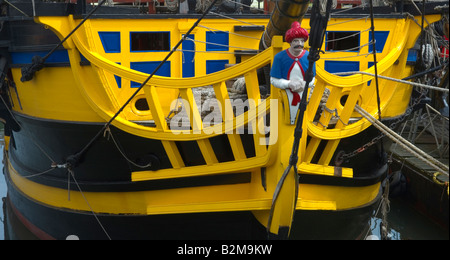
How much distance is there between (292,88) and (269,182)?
1.20 metres

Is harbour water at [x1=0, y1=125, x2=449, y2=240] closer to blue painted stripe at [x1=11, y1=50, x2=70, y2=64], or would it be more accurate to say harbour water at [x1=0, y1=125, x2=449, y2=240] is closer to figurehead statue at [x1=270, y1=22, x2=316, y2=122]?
blue painted stripe at [x1=11, y1=50, x2=70, y2=64]

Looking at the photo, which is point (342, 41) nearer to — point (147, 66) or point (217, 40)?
point (217, 40)

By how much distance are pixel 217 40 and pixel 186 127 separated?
4.57 ft

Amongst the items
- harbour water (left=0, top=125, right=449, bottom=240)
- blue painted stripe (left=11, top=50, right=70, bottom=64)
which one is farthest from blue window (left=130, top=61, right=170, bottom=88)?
harbour water (left=0, top=125, right=449, bottom=240)

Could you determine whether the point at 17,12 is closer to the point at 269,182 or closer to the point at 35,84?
the point at 35,84

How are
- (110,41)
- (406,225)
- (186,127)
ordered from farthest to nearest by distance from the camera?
(406,225), (110,41), (186,127)

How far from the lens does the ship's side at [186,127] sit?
5758mm

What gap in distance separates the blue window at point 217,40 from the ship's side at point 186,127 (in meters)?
0.01

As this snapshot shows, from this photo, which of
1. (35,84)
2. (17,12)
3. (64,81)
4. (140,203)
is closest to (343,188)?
(140,203)

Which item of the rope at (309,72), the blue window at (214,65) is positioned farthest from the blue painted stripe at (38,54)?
the rope at (309,72)

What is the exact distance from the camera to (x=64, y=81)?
641 cm

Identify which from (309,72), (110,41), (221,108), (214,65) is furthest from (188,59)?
(309,72)

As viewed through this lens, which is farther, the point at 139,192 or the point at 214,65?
the point at 214,65

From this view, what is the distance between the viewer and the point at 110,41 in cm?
634
